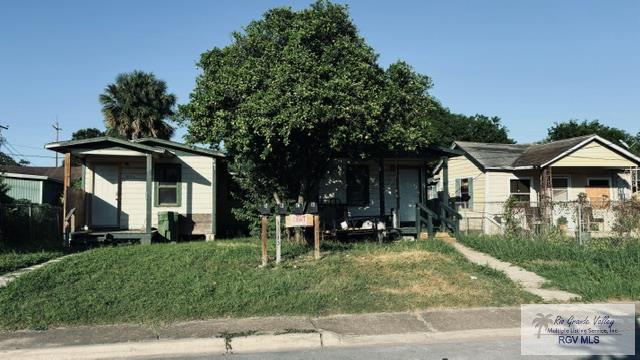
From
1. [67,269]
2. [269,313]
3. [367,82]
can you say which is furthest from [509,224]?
[67,269]

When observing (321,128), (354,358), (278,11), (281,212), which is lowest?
(354,358)

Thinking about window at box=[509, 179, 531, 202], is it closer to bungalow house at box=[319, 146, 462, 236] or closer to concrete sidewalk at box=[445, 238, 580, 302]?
bungalow house at box=[319, 146, 462, 236]

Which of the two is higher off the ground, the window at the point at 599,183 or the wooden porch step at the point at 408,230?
the window at the point at 599,183

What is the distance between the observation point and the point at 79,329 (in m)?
7.17

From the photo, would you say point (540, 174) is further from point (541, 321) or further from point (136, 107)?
point (136, 107)

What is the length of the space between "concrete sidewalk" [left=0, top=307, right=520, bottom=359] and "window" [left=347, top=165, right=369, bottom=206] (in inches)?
416

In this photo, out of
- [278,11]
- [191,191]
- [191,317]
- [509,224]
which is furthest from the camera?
[191,191]

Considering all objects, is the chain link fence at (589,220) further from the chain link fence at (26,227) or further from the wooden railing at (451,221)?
the chain link fence at (26,227)

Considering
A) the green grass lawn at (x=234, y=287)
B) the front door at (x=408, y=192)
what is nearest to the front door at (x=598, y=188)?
the front door at (x=408, y=192)

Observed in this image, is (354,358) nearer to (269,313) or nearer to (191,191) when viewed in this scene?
(269,313)

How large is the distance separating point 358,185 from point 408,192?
1873 millimetres

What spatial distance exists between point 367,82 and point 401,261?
473cm

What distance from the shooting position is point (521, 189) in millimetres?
22562

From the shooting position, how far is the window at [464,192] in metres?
23.0
